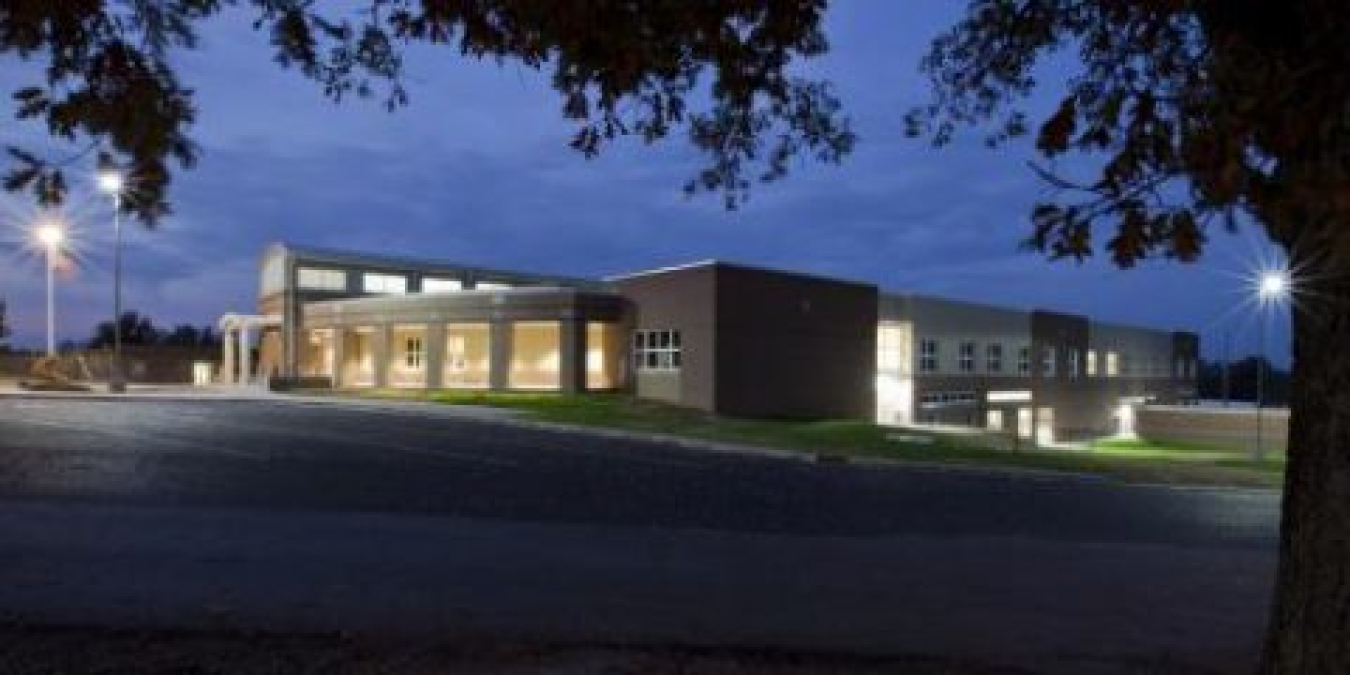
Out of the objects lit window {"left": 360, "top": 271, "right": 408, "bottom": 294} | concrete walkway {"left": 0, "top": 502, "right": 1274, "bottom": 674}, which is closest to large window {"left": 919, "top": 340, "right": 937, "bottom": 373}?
lit window {"left": 360, "top": 271, "right": 408, "bottom": 294}

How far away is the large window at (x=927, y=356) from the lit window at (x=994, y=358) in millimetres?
5969

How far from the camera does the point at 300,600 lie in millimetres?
8688

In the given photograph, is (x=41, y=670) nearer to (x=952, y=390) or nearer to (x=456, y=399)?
(x=456, y=399)

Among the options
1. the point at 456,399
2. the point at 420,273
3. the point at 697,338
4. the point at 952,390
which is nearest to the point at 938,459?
the point at 697,338

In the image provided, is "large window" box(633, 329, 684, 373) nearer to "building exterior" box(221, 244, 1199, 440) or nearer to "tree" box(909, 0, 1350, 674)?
"building exterior" box(221, 244, 1199, 440)

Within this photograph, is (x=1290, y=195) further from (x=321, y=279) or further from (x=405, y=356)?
(x=321, y=279)

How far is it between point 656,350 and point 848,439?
1710 centimetres

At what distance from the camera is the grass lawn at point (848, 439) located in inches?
1014

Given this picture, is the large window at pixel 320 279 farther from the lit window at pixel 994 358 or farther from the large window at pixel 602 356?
the lit window at pixel 994 358

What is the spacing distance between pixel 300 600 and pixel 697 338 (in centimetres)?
3504

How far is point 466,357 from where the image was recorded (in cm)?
5603

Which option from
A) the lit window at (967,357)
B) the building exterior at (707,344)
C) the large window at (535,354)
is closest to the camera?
the building exterior at (707,344)

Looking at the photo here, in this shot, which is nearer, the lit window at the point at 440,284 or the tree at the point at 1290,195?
the tree at the point at 1290,195

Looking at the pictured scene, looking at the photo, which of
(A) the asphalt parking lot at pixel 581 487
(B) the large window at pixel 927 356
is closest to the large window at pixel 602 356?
(B) the large window at pixel 927 356
